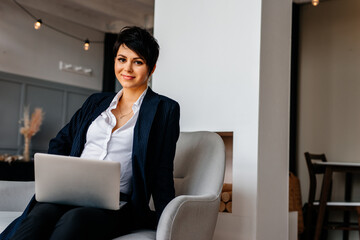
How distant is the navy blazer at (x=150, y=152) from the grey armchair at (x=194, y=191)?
0.31 feet

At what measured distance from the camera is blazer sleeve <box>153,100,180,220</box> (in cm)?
190

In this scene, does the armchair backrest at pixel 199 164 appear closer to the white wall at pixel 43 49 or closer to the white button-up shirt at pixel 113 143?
the white button-up shirt at pixel 113 143

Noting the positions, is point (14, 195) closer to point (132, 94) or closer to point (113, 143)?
point (113, 143)

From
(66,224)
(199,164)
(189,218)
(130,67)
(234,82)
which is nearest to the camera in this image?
(66,224)

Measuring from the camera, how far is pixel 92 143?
205 centimetres

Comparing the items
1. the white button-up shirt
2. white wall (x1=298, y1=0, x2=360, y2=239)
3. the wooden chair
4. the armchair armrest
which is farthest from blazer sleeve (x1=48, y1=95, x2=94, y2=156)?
white wall (x1=298, y1=0, x2=360, y2=239)

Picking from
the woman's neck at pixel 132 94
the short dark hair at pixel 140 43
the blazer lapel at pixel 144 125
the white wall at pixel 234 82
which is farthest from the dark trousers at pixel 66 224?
the white wall at pixel 234 82

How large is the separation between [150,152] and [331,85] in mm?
4032

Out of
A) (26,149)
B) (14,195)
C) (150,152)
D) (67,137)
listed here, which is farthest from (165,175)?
(26,149)

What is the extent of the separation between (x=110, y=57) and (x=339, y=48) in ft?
14.8

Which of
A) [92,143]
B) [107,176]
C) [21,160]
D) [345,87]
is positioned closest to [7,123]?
[21,160]

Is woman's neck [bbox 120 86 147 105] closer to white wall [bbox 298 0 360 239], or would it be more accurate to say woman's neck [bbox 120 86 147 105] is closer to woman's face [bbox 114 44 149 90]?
woman's face [bbox 114 44 149 90]

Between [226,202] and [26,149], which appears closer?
[226,202]

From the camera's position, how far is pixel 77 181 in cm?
158
